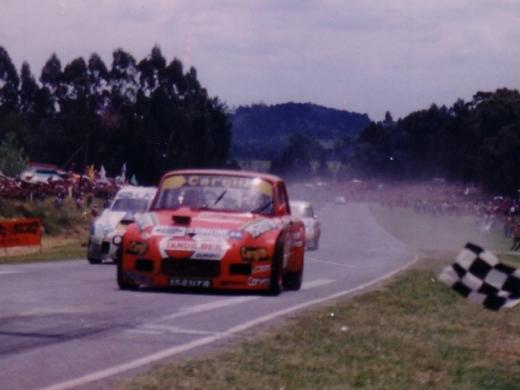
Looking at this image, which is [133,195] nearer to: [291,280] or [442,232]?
[291,280]

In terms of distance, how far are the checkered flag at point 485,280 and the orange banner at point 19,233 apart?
27.3m

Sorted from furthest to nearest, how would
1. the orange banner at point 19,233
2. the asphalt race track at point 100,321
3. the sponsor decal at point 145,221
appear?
the orange banner at point 19,233 < the sponsor decal at point 145,221 < the asphalt race track at point 100,321

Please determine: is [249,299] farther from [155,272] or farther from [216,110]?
[216,110]

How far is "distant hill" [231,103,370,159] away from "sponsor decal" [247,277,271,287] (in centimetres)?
1722

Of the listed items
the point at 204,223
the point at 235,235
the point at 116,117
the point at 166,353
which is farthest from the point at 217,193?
the point at 116,117

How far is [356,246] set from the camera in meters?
47.1

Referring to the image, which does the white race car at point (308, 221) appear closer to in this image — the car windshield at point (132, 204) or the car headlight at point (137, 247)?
the car windshield at point (132, 204)

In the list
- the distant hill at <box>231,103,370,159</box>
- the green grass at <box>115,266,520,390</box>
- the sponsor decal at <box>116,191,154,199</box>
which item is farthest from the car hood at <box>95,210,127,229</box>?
the green grass at <box>115,266,520,390</box>

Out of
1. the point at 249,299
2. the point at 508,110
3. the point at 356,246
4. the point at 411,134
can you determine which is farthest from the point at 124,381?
the point at 411,134

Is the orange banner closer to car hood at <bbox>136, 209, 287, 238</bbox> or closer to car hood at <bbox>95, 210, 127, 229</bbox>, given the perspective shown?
car hood at <bbox>95, 210, 127, 229</bbox>

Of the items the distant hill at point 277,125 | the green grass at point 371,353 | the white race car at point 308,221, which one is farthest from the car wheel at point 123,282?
the white race car at point 308,221

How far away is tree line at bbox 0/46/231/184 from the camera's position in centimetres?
4950

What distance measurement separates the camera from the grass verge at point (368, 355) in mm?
9977

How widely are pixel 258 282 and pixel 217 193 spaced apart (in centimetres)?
126
